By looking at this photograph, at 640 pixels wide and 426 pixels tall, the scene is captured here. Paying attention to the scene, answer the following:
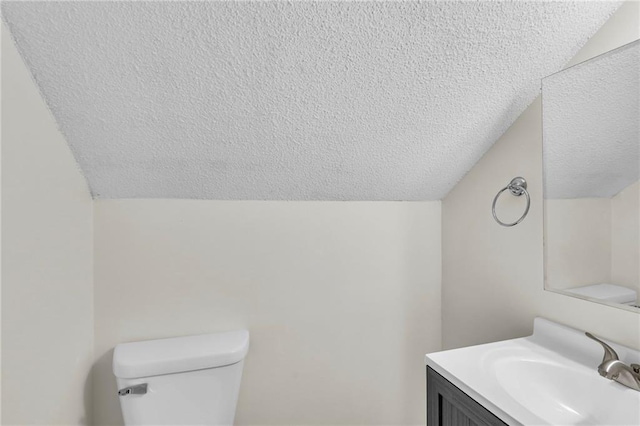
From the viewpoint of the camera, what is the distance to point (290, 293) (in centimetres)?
140

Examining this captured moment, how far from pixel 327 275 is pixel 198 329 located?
0.56 m

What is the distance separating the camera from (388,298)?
151 cm

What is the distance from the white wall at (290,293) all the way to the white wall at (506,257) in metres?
0.12

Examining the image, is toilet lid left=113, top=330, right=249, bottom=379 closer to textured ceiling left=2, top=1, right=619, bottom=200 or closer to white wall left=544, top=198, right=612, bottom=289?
textured ceiling left=2, top=1, right=619, bottom=200

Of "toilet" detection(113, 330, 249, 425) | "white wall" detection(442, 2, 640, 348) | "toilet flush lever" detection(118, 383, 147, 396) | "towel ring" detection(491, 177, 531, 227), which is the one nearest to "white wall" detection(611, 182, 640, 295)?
"white wall" detection(442, 2, 640, 348)

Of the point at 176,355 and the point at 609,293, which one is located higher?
the point at 609,293

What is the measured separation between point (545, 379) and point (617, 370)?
0.18 m

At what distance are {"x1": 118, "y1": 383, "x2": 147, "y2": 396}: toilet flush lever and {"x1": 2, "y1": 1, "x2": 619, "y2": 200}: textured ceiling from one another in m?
0.65

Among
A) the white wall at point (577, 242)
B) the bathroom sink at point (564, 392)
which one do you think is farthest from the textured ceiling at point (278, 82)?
the bathroom sink at point (564, 392)

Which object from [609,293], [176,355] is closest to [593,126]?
[609,293]

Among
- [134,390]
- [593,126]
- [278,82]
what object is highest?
[278,82]

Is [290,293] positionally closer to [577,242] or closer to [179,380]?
[179,380]

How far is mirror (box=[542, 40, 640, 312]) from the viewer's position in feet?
2.94

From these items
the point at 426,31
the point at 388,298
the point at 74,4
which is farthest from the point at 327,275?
the point at 74,4
